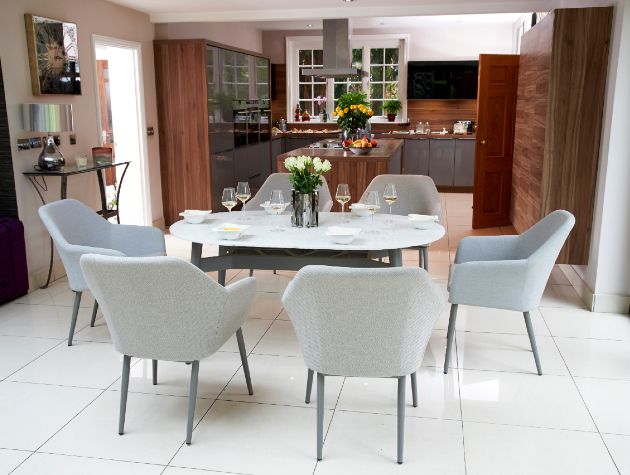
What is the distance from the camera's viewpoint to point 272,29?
10.6m

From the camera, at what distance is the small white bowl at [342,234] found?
10.3 feet

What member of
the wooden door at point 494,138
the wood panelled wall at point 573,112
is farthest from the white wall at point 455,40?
the wood panelled wall at point 573,112

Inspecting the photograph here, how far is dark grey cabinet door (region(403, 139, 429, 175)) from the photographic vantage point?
9.73m

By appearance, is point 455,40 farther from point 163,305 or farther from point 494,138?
point 163,305

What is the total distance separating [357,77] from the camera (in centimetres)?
1016

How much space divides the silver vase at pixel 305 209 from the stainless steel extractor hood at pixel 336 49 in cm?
432

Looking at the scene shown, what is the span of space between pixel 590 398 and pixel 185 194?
516 cm

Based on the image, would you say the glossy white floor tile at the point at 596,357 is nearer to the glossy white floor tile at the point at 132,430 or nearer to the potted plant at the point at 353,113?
the glossy white floor tile at the point at 132,430

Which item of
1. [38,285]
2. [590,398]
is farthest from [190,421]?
[38,285]

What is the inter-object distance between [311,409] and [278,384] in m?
0.32

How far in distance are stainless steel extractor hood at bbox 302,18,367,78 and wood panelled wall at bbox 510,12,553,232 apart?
2.15 meters

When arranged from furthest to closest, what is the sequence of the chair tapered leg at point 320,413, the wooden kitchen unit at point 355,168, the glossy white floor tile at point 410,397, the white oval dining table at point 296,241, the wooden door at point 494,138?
the wooden door at point 494,138, the wooden kitchen unit at point 355,168, the white oval dining table at point 296,241, the glossy white floor tile at point 410,397, the chair tapered leg at point 320,413

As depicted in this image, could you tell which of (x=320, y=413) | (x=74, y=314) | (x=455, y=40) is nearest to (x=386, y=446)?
(x=320, y=413)

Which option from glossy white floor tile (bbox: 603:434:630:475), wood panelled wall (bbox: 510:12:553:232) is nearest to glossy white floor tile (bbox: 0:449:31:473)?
glossy white floor tile (bbox: 603:434:630:475)
